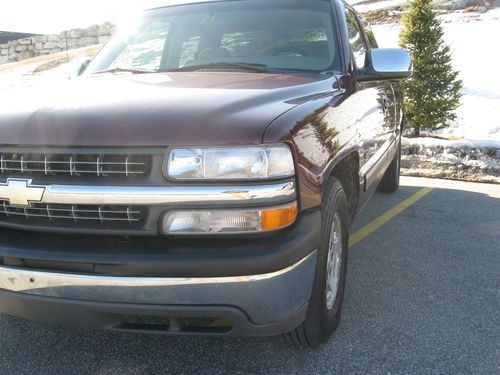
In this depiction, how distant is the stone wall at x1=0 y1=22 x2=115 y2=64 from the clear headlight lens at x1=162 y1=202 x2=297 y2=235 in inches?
1134

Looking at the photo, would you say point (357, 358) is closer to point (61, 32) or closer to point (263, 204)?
point (263, 204)

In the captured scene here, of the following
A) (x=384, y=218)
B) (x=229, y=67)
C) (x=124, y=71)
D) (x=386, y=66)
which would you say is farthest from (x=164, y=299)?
(x=384, y=218)

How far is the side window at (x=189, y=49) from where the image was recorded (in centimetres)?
341

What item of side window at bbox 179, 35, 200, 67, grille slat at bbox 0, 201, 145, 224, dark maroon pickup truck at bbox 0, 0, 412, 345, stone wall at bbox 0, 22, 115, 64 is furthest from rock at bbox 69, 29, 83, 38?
grille slat at bbox 0, 201, 145, 224

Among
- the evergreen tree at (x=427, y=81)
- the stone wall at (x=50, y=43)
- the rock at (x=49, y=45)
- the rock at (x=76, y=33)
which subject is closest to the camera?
the evergreen tree at (x=427, y=81)

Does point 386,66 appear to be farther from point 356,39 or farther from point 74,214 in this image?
point 74,214

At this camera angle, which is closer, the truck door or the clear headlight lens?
the clear headlight lens

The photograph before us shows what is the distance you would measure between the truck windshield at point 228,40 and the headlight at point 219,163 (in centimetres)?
119

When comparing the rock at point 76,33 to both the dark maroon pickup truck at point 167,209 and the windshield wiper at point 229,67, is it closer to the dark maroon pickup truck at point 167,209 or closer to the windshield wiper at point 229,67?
the windshield wiper at point 229,67

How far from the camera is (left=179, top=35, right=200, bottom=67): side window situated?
341 centimetres

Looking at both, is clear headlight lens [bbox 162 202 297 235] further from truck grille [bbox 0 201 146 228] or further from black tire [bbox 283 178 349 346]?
black tire [bbox 283 178 349 346]

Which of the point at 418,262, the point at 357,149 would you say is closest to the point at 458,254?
the point at 418,262

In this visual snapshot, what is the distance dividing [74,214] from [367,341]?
1600 millimetres

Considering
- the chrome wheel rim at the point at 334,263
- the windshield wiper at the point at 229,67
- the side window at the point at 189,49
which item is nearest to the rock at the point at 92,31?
the side window at the point at 189,49
